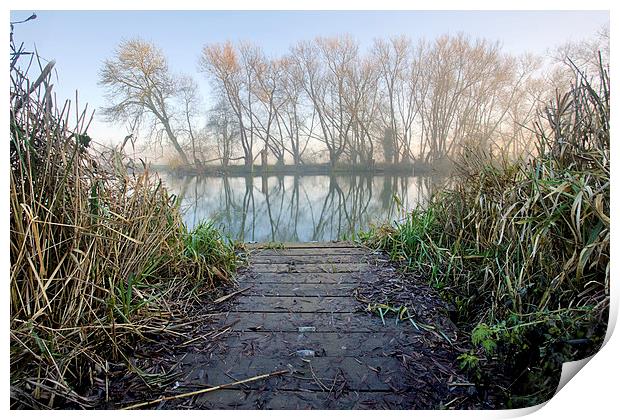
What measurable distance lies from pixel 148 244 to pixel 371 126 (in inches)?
35.4

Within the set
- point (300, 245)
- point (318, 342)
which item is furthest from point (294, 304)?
point (300, 245)

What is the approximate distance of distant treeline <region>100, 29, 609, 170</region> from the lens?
3.29 ft

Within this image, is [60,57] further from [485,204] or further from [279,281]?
[485,204]

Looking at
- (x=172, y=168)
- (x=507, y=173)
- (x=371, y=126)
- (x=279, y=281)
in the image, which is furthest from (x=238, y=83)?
(x=507, y=173)

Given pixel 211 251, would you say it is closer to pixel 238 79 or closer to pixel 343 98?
pixel 238 79

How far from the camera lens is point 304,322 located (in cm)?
109

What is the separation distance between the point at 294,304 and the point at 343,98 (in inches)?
30.4

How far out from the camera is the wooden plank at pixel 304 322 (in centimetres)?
105

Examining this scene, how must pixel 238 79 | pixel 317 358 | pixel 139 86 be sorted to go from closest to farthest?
pixel 317 358
pixel 139 86
pixel 238 79

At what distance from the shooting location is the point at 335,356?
899mm

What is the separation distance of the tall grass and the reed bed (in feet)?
2.99

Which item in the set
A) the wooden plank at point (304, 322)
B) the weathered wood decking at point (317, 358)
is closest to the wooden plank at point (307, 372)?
the weathered wood decking at point (317, 358)

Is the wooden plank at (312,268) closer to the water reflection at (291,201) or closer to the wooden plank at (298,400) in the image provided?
the water reflection at (291,201)

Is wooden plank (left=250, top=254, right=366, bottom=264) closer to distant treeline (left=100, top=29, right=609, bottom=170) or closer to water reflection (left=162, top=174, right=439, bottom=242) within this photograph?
water reflection (left=162, top=174, right=439, bottom=242)
